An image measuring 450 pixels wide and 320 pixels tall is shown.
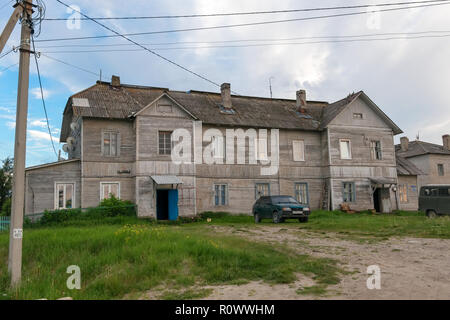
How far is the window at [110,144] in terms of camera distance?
23.2 metres

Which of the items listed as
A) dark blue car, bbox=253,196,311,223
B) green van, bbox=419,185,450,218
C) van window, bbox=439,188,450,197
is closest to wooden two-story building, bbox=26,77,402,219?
dark blue car, bbox=253,196,311,223

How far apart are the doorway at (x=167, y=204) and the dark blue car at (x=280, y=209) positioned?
5.17 metres

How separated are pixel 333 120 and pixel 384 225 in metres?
11.7

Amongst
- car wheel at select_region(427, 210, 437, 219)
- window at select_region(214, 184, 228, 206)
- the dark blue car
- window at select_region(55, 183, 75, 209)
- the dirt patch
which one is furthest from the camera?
window at select_region(214, 184, 228, 206)

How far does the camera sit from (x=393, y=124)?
29.2 meters

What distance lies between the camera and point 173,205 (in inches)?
935

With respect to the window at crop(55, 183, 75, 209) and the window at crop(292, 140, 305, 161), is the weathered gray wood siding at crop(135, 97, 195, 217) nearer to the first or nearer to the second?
the window at crop(55, 183, 75, 209)

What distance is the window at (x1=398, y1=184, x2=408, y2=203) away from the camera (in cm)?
3097

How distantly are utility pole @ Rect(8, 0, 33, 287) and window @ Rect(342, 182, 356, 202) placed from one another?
75.0 feet

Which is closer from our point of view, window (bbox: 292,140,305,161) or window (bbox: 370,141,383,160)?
window (bbox: 292,140,305,161)

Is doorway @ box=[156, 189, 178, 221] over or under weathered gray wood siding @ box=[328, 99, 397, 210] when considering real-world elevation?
under

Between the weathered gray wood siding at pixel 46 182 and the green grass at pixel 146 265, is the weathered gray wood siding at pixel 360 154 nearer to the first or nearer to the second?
the weathered gray wood siding at pixel 46 182
